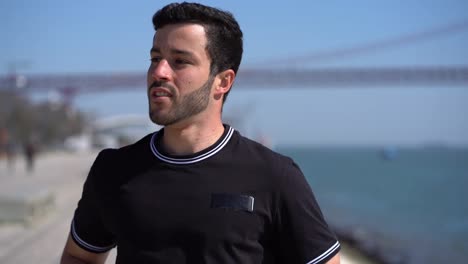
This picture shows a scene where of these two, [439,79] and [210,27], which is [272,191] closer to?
[210,27]

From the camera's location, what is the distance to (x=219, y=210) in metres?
1.74

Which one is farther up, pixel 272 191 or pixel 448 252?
pixel 272 191

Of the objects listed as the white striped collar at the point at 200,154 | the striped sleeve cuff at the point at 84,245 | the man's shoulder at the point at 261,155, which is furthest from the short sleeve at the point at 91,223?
the man's shoulder at the point at 261,155

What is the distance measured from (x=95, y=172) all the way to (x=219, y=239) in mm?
437

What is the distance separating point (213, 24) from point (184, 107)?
0.23m

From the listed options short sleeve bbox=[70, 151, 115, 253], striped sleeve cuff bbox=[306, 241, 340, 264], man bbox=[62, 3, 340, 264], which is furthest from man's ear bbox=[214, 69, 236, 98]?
striped sleeve cuff bbox=[306, 241, 340, 264]

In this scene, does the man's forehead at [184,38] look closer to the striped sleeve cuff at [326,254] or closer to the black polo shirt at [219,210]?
the black polo shirt at [219,210]

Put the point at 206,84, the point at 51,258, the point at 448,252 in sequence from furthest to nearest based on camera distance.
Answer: the point at 448,252
the point at 51,258
the point at 206,84

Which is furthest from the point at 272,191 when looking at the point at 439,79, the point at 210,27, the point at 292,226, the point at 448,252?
the point at 439,79

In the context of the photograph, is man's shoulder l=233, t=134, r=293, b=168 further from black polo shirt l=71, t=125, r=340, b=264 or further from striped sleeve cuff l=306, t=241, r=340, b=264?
striped sleeve cuff l=306, t=241, r=340, b=264

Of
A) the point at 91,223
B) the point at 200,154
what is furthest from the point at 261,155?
the point at 91,223

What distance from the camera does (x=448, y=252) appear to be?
1775 centimetres

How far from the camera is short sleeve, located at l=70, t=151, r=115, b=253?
194 cm

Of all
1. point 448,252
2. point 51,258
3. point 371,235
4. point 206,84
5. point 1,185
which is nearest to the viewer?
point 206,84
